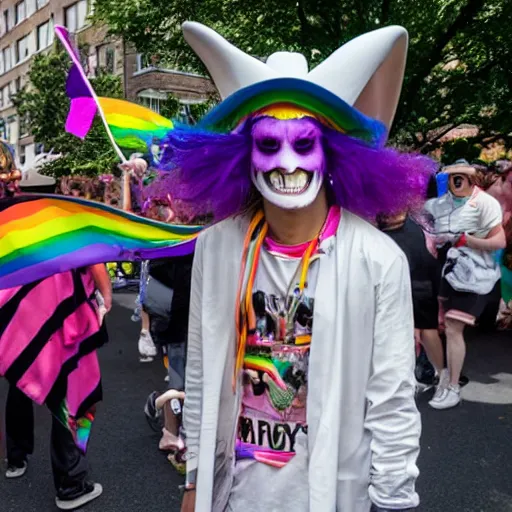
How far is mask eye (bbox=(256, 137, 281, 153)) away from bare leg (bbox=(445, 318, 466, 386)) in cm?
345

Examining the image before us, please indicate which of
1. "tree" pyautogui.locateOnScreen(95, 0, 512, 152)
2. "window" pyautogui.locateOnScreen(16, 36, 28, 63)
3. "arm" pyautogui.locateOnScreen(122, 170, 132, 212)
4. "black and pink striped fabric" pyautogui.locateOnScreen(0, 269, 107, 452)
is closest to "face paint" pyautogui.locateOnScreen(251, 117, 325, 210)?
"black and pink striped fabric" pyautogui.locateOnScreen(0, 269, 107, 452)

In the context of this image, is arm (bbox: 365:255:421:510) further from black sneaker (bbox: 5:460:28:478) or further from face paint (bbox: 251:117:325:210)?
black sneaker (bbox: 5:460:28:478)

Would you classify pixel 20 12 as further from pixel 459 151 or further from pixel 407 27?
pixel 407 27

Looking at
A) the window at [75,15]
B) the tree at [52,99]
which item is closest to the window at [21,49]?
the window at [75,15]

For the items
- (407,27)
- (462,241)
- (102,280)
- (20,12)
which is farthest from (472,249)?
(20,12)

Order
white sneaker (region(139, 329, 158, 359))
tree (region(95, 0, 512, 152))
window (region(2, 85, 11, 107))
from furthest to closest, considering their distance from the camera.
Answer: window (region(2, 85, 11, 107))
tree (region(95, 0, 512, 152))
white sneaker (region(139, 329, 158, 359))

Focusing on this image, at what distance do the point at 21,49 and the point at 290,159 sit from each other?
157ft

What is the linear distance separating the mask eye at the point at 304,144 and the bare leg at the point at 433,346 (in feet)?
11.0

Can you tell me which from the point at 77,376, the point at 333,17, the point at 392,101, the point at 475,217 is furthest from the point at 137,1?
the point at 392,101

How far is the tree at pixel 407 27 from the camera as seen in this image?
27.7 ft

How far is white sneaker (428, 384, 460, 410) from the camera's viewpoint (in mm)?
4651

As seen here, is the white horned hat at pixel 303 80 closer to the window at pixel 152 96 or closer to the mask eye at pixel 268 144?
the mask eye at pixel 268 144

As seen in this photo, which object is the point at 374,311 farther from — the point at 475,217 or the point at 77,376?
the point at 475,217

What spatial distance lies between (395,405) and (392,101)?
86 centimetres
